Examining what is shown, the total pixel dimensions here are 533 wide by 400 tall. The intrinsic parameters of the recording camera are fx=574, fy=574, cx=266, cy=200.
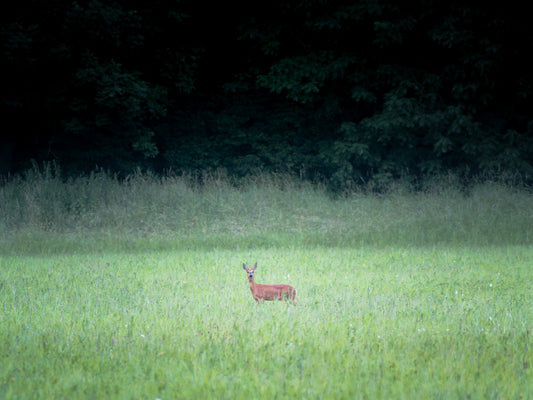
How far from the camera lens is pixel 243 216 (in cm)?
1446

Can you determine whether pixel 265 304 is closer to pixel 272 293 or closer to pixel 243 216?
pixel 272 293

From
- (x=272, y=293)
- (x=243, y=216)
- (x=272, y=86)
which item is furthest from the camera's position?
(x=272, y=86)

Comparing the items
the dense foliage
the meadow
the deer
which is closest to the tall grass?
the meadow

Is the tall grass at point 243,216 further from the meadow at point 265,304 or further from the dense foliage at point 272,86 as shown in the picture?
the dense foliage at point 272,86

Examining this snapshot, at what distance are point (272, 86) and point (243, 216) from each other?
30.4 feet

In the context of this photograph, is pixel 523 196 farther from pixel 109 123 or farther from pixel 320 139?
pixel 109 123

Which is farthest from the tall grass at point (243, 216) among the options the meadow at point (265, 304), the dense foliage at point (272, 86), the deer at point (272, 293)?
the deer at point (272, 293)

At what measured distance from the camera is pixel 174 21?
2275 centimetres

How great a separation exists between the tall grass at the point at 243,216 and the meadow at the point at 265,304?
0.21 feet

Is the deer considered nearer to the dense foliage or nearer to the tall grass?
the tall grass

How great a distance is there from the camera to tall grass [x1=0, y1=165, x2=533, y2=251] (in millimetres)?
12508

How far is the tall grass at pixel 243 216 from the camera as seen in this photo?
12.5 m

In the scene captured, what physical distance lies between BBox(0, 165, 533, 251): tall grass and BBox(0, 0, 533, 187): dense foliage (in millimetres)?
3937

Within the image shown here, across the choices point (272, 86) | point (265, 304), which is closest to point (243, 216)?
point (265, 304)
